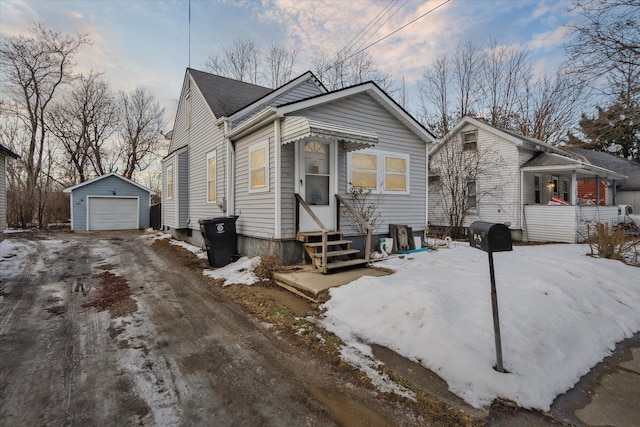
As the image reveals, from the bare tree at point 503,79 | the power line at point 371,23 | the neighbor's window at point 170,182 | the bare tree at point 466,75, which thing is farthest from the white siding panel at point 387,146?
the bare tree at point 503,79

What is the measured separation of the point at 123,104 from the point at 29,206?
12.6 metres

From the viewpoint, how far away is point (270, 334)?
3703mm

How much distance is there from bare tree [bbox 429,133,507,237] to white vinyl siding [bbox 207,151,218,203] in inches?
386

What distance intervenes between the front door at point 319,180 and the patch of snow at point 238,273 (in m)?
1.56

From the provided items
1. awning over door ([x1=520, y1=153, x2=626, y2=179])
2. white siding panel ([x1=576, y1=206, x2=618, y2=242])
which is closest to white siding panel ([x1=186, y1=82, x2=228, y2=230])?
awning over door ([x1=520, y1=153, x2=626, y2=179])

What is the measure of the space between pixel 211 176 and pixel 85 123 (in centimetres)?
2218

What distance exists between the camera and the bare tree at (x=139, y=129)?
27.9 m

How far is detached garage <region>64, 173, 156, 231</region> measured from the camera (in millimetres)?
17594

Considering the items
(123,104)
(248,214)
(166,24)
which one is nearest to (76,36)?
(123,104)

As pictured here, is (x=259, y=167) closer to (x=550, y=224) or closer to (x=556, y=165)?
(x=556, y=165)

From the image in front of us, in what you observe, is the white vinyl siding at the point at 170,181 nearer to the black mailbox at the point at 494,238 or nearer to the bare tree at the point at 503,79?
the black mailbox at the point at 494,238

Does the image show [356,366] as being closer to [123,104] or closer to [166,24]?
[166,24]

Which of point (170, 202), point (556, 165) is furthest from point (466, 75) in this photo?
point (170, 202)

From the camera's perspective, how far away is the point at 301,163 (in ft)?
22.7
